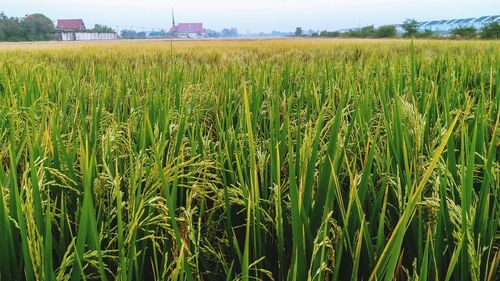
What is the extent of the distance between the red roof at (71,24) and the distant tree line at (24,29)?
731 cm

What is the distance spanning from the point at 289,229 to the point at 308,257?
7 centimetres

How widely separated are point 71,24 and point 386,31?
41.5 meters

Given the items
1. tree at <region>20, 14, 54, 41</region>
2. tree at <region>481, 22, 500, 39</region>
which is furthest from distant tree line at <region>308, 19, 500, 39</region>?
tree at <region>20, 14, 54, 41</region>

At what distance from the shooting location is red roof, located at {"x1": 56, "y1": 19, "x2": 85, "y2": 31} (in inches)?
2199

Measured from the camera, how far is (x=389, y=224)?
670 millimetres

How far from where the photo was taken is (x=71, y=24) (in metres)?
56.7

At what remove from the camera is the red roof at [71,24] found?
55844mm

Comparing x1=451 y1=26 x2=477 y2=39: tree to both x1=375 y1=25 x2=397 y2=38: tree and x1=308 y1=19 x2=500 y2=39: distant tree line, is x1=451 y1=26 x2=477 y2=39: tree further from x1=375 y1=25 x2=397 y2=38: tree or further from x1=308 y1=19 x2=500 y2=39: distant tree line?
x1=375 y1=25 x2=397 y2=38: tree

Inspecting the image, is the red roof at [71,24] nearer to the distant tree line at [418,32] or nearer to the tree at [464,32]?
the distant tree line at [418,32]

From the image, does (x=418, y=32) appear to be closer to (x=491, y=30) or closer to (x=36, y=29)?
(x=491, y=30)

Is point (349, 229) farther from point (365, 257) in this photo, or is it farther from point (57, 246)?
point (57, 246)

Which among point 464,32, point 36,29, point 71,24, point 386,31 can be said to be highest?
point 71,24

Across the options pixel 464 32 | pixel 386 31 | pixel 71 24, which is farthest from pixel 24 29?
pixel 464 32

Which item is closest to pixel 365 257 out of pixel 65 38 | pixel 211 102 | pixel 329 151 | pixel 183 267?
pixel 329 151
